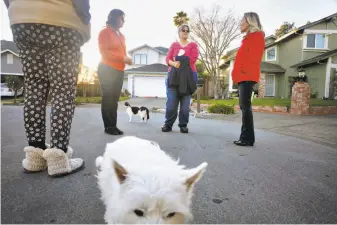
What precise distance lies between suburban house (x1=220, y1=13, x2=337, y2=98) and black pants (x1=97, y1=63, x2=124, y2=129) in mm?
14470

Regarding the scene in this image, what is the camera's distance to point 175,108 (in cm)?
504

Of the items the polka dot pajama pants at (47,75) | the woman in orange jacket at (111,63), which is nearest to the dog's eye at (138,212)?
the polka dot pajama pants at (47,75)

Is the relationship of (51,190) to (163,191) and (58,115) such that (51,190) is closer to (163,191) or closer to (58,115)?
(58,115)

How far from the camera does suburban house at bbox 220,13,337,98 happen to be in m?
18.7

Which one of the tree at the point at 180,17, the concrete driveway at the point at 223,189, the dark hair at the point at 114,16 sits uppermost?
the tree at the point at 180,17

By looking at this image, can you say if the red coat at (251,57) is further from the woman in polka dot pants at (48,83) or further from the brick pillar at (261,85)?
the brick pillar at (261,85)

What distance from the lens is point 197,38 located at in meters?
25.5

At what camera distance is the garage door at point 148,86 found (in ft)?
92.2

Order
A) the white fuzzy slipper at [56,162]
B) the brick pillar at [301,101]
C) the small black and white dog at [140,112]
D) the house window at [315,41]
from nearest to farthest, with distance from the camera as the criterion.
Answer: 1. the white fuzzy slipper at [56,162]
2. the small black and white dog at [140,112]
3. the brick pillar at [301,101]
4. the house window at [315,41]

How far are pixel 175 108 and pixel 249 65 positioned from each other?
1723mm

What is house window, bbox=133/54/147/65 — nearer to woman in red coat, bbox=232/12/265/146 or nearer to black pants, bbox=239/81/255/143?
woman in red coat, bbox=232/12/265/146

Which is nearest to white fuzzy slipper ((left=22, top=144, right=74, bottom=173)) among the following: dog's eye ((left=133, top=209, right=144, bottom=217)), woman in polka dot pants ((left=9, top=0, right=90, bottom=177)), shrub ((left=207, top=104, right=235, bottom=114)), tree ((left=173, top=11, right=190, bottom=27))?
woman in polka dot pants ((left=9, top=0, right=90, bottom=177))

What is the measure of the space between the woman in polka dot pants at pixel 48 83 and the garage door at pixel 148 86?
25.4 meters

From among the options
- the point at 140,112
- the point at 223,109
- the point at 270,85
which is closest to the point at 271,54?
the point at 270,85
